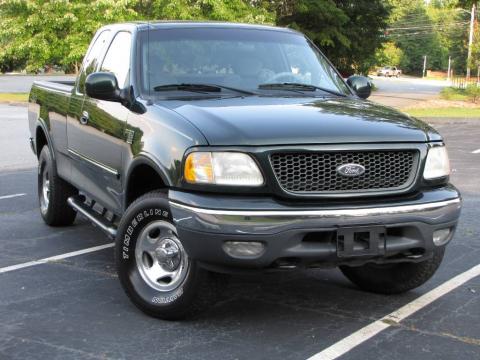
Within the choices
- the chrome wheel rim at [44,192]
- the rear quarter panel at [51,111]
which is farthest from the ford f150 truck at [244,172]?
the chrome wheel rim at [44,192]

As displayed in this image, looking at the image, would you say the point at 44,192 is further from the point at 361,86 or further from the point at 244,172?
the point at 244,172

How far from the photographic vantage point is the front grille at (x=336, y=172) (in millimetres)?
4211

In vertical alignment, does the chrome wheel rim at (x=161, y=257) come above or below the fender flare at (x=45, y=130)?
below

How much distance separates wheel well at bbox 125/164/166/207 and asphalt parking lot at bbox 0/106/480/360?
72cm

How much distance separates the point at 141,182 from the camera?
16.6 feet

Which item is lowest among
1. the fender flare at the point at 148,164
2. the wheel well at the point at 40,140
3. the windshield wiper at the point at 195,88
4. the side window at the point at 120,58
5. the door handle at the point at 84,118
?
the wheel well at the point at 40,140

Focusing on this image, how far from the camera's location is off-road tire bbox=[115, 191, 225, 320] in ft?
14.5

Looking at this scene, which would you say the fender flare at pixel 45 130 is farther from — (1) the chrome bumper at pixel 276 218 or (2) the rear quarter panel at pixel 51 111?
(1) the chrome bumper at pixel 276 218

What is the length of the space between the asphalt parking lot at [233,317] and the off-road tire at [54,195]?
0.62 meters

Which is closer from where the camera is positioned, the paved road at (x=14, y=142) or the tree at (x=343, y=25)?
the paved road at (x=14, y=142)

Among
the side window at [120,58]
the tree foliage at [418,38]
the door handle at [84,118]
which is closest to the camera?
the side window at [120,58]

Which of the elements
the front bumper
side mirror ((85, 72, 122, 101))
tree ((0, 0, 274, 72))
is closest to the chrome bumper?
the front bumper

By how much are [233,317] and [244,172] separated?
1079 mm

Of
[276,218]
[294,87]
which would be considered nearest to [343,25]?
[294,87]
